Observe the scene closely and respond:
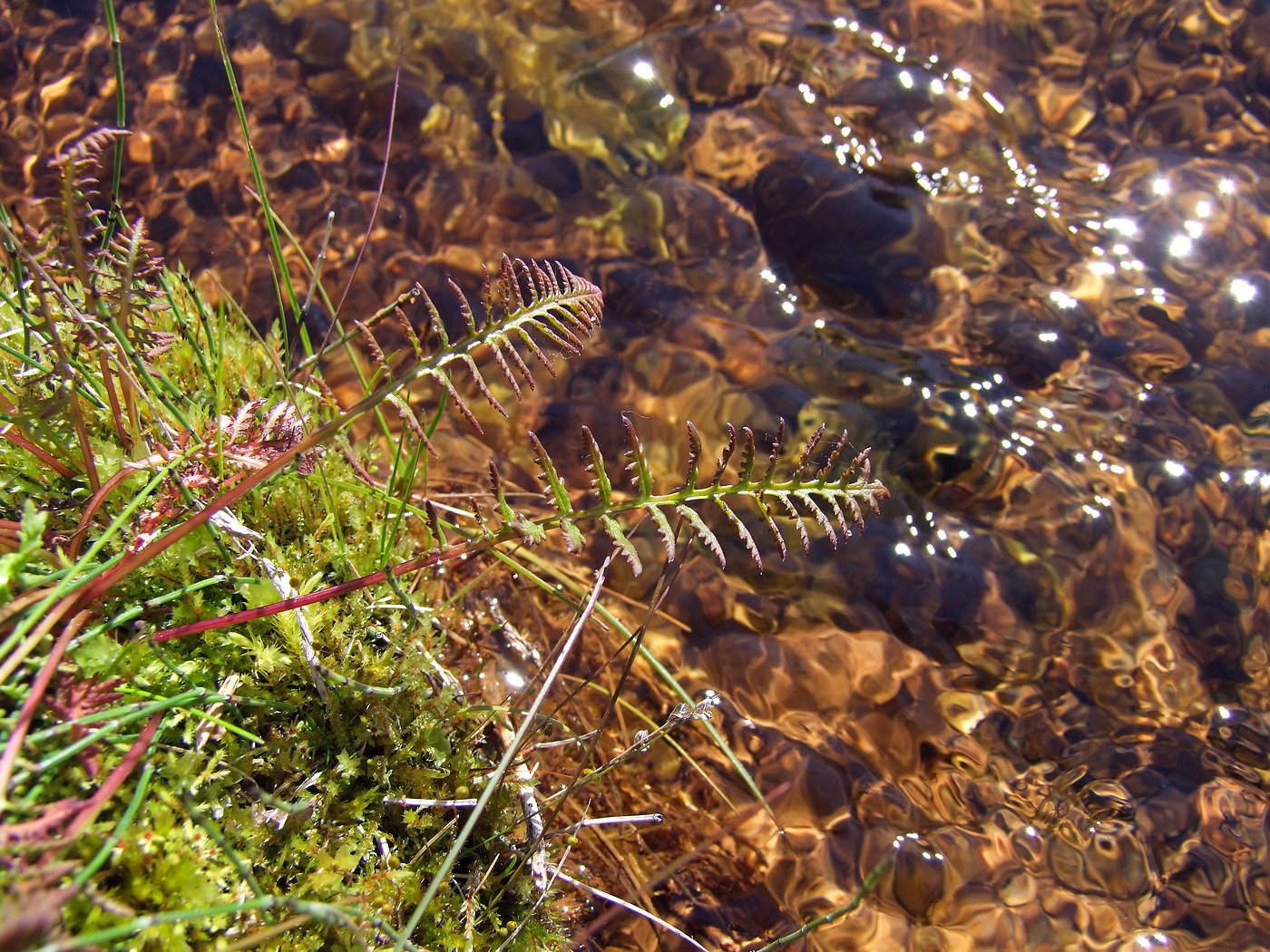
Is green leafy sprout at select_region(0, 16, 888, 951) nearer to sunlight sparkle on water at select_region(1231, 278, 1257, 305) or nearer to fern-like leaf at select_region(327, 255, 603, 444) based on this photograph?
fern-like leaf at select_region(327, 255, 603, 444)

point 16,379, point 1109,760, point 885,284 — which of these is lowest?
point 1109,760

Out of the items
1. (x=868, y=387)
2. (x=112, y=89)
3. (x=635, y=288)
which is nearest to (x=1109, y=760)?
(x=868, y=387)

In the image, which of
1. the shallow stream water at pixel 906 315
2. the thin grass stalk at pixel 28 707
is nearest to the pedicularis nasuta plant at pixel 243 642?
the thin grass stalk at pixel 28 707

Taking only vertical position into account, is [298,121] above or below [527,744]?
above

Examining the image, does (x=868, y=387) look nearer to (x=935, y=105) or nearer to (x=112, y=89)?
(x=935, y=105)

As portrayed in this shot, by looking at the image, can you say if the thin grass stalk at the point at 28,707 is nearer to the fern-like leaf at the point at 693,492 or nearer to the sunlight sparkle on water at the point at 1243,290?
the fern-like leaf at the point at 693,492

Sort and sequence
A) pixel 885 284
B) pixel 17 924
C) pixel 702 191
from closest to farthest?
pixel 17 924
pixel 885 284
pixel 702 191
